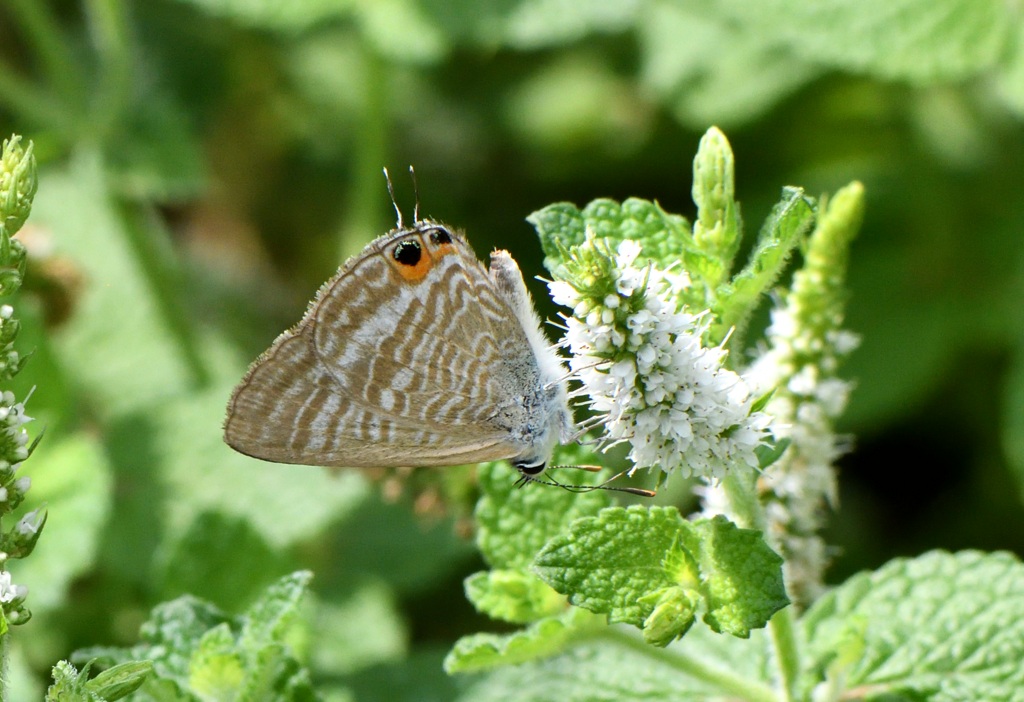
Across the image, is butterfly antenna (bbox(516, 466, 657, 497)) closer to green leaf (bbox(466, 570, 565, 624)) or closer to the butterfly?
the butterfly

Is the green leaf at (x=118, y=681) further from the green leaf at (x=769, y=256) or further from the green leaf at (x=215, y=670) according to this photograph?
the green leaf at (x=769, y=256)

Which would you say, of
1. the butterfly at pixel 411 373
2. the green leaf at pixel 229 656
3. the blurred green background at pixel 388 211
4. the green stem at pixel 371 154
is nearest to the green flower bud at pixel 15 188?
the butterfly at pixel 411 373

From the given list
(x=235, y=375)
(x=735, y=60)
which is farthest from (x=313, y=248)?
(x=735, y=60)

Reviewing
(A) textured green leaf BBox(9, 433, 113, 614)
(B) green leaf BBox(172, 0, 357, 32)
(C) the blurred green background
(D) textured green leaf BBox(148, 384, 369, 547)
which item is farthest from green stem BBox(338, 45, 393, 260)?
(A) textured green leaf BBox(9, 433, 113, 614)

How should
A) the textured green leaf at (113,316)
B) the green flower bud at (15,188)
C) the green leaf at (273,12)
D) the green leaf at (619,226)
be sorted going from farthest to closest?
the textured green leaf at (113,316) < the green leaf at (273,12) < the green leaf at (619,226) < the green flower bud at (15,188)

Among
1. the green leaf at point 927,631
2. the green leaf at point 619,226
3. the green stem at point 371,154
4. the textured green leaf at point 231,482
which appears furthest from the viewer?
the green stem at point 371,154

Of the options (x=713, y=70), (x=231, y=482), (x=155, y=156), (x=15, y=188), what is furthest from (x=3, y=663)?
(x=713, y=70)
